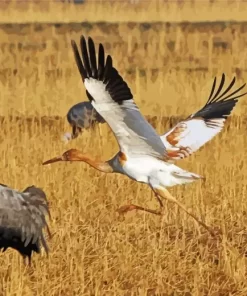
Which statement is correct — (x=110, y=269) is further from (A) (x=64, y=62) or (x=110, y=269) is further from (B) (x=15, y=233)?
(A) (x=64, y=62)

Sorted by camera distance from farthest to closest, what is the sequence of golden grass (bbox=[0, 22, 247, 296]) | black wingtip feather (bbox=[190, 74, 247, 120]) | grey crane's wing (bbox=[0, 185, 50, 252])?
black wingtip feather (bbox=[190, 74, 247, 120])
grey crane's wing (bbox=[0, 185, 50, 252])
golden grass (bbox=[0, 22, 247, 296])

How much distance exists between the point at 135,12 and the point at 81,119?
14.3m

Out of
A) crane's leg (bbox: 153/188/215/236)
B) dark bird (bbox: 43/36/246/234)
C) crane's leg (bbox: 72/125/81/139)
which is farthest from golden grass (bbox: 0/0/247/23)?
crane's leg (bbox: 153/188/215/236)

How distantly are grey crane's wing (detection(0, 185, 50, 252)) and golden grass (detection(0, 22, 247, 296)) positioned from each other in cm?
16

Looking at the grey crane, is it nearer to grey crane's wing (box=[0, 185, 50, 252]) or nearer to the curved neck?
the curved neck

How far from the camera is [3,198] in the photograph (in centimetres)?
623

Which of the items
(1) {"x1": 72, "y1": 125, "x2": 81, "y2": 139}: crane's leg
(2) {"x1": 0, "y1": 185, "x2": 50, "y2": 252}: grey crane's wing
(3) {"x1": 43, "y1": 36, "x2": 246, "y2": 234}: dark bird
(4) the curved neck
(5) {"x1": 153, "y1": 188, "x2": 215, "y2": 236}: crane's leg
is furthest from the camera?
(1) {"x1": 72, "y1": 125, "x2": 81, "y2": 139}: crane's leg

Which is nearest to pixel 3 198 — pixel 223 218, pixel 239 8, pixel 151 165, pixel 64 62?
pixel 151 165

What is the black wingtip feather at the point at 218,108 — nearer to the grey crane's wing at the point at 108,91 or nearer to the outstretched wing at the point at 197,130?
the outstretched wing at the point at 197,130

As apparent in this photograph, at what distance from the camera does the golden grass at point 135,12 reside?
2280cm

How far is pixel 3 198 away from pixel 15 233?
0.26 m

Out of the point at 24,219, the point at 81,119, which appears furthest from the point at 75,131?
the point at 24,219

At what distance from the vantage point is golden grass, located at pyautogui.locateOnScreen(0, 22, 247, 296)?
6.20 metres

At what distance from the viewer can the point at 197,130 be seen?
25.4 ft
